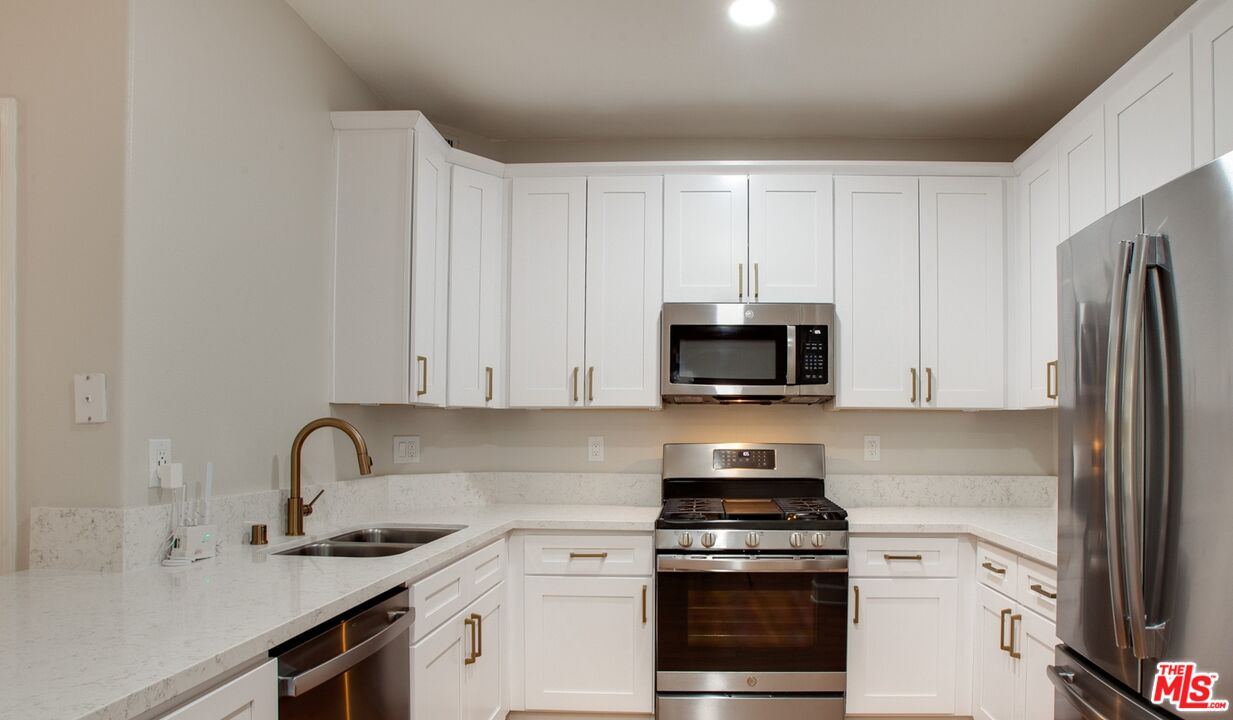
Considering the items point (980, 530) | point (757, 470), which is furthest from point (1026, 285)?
point (757, 470)

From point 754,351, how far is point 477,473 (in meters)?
1.36

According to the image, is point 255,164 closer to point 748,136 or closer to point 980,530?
point 748,136

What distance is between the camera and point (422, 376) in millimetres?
2938

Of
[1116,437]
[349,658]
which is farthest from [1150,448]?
[349,658]

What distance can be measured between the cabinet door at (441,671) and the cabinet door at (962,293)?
2051mm

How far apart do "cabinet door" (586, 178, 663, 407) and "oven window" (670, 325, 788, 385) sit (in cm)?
12

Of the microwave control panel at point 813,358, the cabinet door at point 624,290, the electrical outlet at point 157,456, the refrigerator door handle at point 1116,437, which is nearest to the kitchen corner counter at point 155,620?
the electrical outlet at point 157,456

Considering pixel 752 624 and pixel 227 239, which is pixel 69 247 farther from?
pixel 752 624

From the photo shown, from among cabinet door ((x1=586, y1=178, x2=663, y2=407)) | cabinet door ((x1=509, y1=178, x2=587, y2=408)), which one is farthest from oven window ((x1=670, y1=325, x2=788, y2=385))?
cabinet door ((x1=509, y1=178, x2=587, y2=408))

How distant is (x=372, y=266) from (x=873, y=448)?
227 centimetres

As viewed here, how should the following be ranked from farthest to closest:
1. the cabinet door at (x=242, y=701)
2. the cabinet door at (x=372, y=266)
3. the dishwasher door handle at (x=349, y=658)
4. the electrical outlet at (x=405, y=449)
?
the electrical outlet at (x=405, y=449)
the cabinet door at (x=372, y=266)
the dishwasher door handle at (x=349, y=658)
the cabinet door at (x=242, y=701)

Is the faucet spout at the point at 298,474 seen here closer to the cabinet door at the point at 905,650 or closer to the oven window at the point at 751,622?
the oven window at the point at 751,622

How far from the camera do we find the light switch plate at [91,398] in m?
1.88

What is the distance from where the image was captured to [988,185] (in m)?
3.33
